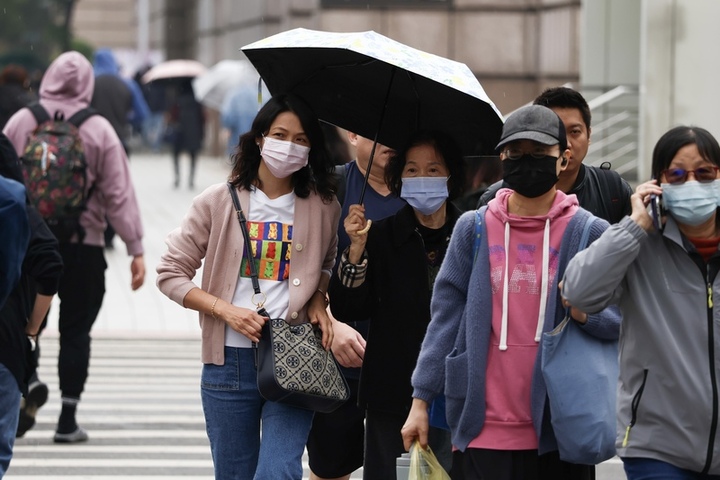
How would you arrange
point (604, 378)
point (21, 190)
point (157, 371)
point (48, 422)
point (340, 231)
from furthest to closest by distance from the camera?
1. point (157, 371)
2. point (48, 422)
3. point (340, 231)
4. point (21, 190)
5. point (604, 378)

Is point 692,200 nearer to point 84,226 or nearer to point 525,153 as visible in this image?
point 525,153

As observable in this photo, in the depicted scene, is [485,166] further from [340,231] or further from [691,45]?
[691,45]

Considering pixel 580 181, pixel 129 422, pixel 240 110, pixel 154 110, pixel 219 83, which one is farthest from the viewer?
pixel 154 110

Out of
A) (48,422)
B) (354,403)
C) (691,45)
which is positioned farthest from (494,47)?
(354,403)

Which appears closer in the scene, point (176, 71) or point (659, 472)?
point (659, 472)

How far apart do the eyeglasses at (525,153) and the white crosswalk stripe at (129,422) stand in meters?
→ 3.73

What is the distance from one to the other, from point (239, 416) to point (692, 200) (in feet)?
5.87

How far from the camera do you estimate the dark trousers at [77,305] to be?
7973 mm

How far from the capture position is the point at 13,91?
570 inches

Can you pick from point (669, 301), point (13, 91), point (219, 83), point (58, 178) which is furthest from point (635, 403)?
point (219, 83)

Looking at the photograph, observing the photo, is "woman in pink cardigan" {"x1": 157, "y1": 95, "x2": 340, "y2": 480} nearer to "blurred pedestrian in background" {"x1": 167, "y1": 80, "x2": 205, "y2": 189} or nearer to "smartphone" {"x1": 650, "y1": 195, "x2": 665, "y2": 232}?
"smartphone" {"x1": 650, "y1": 195, "x2": 665, "y2": 232}

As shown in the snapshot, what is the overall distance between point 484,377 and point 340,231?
51.6 inches

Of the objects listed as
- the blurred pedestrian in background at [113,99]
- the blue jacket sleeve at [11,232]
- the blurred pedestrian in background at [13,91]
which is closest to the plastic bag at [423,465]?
the blue jacket sleeve at [11,232]

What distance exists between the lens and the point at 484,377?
14.3ft
